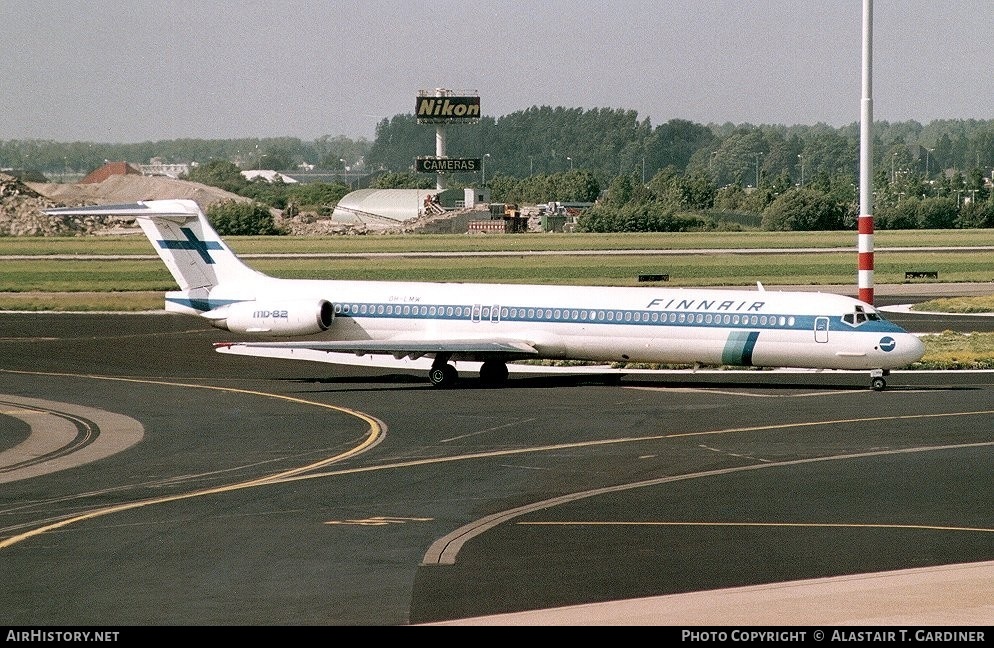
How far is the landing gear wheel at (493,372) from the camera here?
135 ft

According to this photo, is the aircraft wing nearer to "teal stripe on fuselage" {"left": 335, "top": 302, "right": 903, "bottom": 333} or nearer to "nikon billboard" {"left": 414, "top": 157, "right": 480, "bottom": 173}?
"teal stripe on fuselage" {"left": 335, "top": 302, "right": 903, "bottom": 333}

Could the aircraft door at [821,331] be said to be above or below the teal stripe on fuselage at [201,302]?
below

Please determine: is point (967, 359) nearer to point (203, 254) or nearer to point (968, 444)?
point (968, 444)

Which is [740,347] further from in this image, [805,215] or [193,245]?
[805,215]

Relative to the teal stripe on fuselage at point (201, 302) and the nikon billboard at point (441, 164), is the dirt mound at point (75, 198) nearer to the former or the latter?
the nikon billboard at point (441, 164)

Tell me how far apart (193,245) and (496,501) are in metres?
23.4

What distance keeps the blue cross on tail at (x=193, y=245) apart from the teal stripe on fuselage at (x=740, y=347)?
16.0 m

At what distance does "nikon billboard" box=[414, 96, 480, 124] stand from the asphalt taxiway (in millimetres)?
140867

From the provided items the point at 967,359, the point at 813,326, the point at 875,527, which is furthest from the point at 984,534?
the point at 967,359

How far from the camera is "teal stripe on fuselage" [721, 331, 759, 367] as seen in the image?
1484 inches

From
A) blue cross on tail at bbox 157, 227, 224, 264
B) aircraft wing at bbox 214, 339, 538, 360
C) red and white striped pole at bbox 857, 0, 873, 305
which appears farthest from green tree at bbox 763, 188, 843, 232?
aircraft wing at bbox 214, 339, 538, 360

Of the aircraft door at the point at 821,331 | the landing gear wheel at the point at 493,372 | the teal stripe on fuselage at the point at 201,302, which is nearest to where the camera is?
the aircraft door at the point at 821,331

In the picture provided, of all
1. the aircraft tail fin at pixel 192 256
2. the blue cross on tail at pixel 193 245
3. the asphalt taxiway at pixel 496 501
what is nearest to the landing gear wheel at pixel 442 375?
the asphalt taxiway at pixel 496 501

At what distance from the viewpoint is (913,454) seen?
90.1 ft
